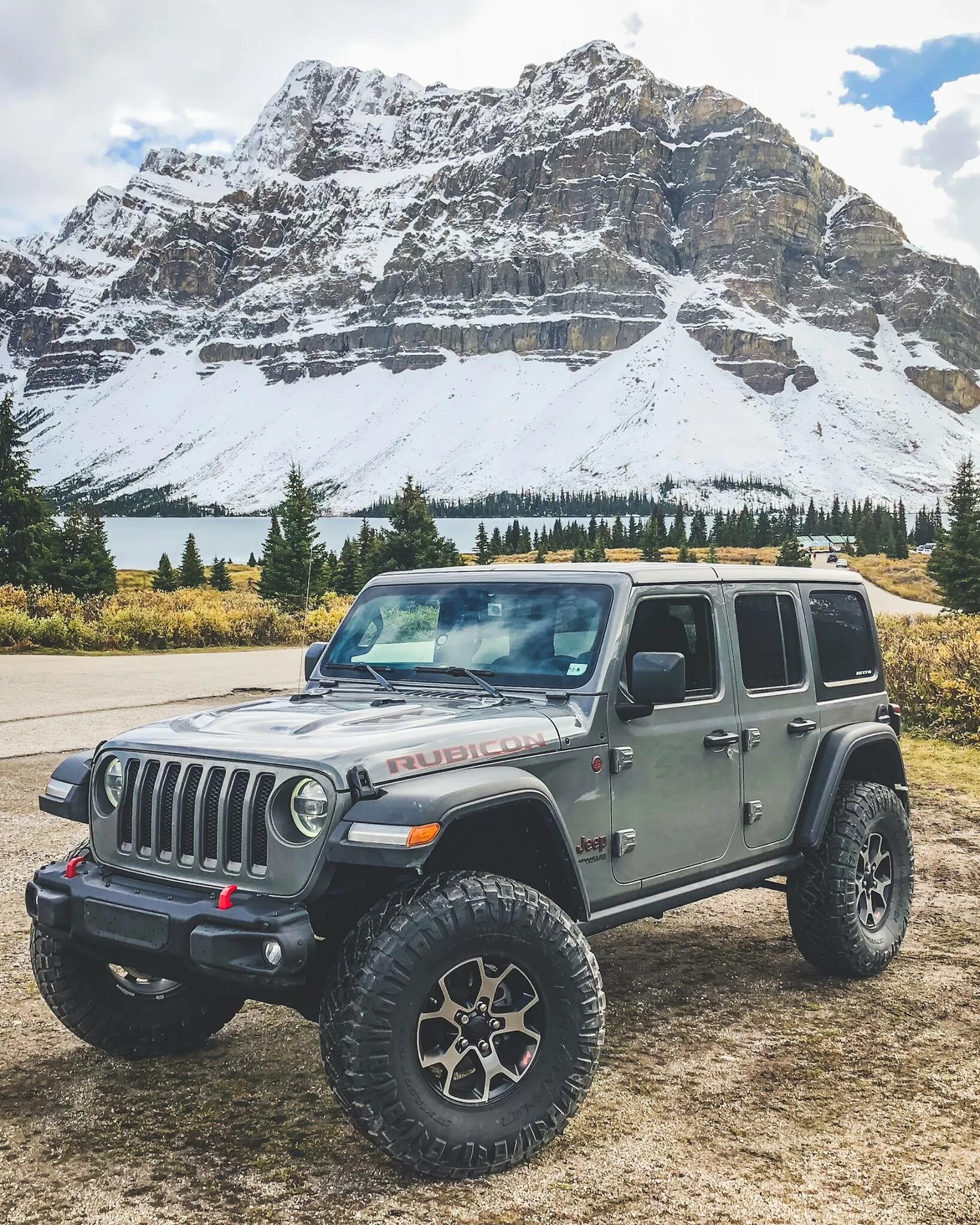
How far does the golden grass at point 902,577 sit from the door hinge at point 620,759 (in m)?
38.7

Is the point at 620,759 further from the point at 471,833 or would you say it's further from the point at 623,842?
the point at 471,833

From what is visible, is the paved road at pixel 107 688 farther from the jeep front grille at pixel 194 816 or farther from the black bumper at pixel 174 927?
the jeep front grille at pixel 194 816

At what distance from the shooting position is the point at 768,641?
18.4ft

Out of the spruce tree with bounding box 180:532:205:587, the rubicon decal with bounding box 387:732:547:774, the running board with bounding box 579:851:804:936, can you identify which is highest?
the spruce tree with bounding box 180:532:205:587

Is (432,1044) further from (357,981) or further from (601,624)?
(601,624)

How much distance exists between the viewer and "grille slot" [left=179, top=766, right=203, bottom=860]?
3.88 meters

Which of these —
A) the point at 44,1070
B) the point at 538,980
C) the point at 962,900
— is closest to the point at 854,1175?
the point at 538,980

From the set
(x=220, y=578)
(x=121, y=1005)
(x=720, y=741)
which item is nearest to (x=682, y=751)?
(x=720, y=741)

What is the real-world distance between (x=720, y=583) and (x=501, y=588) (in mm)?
1116

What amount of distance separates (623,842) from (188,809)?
1751 mm

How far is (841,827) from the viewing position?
18.4 feet

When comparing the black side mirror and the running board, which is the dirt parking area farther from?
the black side mirror

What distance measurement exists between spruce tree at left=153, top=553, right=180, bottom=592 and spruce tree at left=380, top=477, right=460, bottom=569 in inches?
805

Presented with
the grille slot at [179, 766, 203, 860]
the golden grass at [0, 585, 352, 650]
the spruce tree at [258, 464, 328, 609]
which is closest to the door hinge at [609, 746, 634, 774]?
the grille slot at [179, 766, 203, 860]
